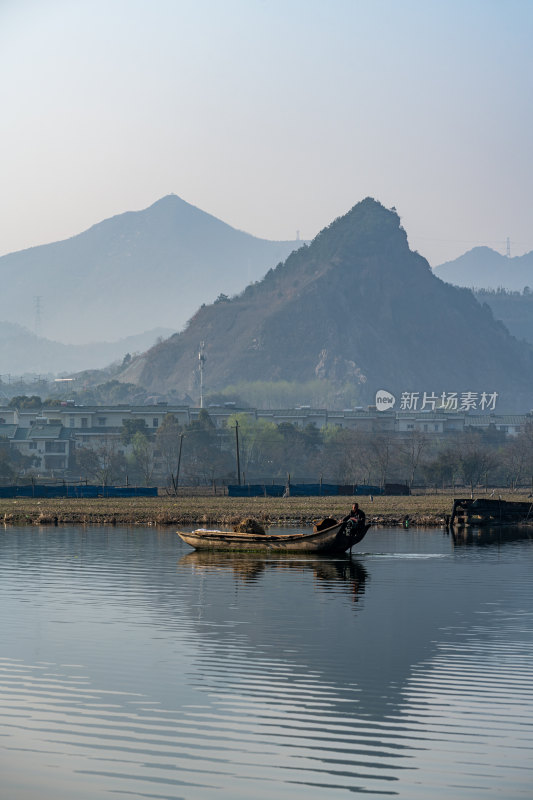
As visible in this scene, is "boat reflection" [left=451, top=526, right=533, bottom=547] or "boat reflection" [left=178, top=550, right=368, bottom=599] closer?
"boat reflection" [left=178, top=550, right=368, bottom=599]

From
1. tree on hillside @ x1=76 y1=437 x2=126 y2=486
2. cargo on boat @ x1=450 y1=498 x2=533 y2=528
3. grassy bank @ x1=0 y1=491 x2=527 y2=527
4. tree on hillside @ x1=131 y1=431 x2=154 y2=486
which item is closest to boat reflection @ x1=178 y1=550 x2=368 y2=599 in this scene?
grassy bank @ x1=0 y1=491 x2=527 y2=527

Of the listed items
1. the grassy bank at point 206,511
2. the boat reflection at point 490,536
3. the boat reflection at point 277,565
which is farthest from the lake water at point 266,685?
the grassy bank at point 206,511

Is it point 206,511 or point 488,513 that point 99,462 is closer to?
point 206,511

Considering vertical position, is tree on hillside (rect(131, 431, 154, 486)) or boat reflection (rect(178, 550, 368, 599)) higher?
tree on hillside (rect(131, 431, 154, 486))

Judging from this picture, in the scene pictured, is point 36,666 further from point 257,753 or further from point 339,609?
point 339,609

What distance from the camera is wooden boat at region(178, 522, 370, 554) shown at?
50.7 meters

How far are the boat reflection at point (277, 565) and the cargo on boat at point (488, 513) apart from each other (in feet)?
73.7

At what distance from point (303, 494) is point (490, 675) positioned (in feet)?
290

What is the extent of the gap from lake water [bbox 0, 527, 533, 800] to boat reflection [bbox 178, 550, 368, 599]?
0.48 m

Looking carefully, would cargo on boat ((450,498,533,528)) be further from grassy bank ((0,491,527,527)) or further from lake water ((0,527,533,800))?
lake water ((0,527,533,800))

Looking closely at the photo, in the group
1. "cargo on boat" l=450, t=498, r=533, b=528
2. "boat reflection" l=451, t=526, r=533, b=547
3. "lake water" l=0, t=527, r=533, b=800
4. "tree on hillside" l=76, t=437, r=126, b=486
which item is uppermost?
"tree on hillside" l=76, t=437, r=126, b=486

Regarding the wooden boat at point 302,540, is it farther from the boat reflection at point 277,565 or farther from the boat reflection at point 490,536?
the boat reflection at point 490,536

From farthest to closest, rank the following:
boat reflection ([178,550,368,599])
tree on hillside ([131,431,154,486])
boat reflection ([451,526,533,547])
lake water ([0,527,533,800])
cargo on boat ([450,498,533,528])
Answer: tree on hillside ([131,431,154,486]) → cargo on boat ([450,498,533,528]) → boat reflection ([451,526,533,547]) → boat reflection ([178,550,368,599]) → lake water ([0,527,533,800])

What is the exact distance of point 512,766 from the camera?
18.5 meters
